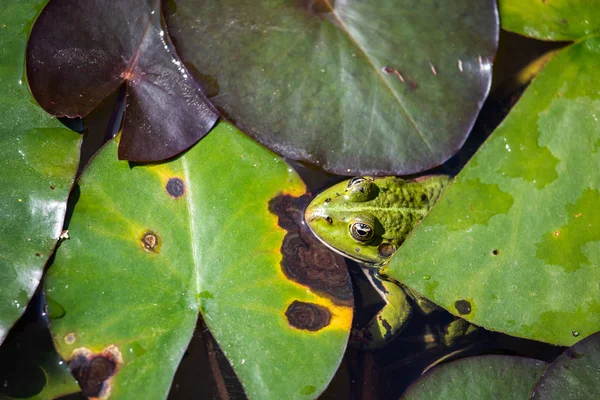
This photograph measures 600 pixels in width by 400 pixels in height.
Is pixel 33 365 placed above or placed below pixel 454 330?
above

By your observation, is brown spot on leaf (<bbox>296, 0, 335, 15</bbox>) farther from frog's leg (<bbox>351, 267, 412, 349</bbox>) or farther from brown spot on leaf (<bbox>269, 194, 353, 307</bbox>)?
frog's leg (<bbox>351, 267, 412, 349</bbox>)

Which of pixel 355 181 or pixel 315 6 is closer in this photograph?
pixel 315 6

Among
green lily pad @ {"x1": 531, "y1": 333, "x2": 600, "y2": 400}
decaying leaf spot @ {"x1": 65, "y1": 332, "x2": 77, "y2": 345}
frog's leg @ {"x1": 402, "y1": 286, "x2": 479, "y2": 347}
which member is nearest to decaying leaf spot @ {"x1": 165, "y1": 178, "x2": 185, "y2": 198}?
decaying leaf spot @ {"x1": 65, "y1": 332, "x2": 77, "y2": 345}

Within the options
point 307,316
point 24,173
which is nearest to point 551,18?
point 307,316

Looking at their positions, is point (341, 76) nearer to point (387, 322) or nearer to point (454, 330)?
point (387, 322)

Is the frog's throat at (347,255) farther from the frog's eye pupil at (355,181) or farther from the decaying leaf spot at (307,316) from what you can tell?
the decaying leaf spot at (307,316)

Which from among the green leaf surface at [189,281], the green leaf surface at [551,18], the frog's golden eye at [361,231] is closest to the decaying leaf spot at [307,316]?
the green leaf surface at [189,281]

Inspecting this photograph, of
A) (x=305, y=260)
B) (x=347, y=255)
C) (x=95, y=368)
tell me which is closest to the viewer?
(x=95, y=368)
